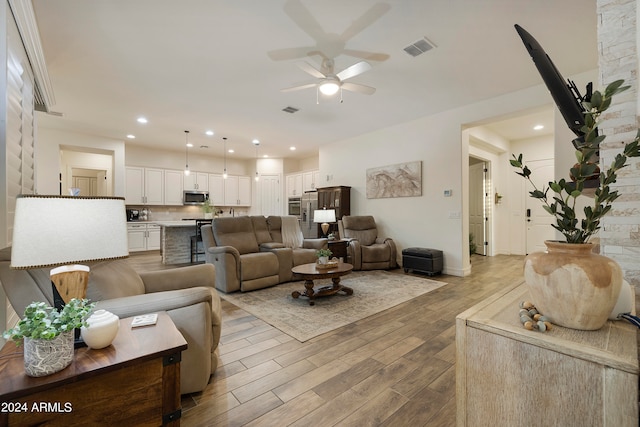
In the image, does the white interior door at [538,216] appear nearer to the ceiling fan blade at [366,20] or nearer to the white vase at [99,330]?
the ceiling fan blade at [366,20]

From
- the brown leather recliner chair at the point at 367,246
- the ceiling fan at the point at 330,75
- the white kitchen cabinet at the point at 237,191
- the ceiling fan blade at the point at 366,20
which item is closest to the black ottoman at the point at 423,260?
the brown leather recliner chair at the point at 367,246

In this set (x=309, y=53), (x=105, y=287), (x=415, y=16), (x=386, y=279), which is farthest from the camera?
(x=386, y=279)

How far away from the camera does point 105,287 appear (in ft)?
4.92

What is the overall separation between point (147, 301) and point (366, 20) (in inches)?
113

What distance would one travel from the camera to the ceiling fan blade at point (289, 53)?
9.30ft

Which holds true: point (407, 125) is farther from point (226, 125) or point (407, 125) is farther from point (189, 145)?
point (189, 145)

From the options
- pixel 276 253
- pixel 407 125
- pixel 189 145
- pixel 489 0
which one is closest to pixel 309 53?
pixel 489 0

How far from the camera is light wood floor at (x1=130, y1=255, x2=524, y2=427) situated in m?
1.48

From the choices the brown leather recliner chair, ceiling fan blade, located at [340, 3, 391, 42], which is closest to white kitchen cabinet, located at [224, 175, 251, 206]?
the brown leather recliner chair

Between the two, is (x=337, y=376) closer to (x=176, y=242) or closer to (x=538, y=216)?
(x=176, y=242)

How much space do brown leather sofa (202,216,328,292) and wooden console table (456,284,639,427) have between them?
325 cm

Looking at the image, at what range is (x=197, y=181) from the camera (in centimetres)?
820

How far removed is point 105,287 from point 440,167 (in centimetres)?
497

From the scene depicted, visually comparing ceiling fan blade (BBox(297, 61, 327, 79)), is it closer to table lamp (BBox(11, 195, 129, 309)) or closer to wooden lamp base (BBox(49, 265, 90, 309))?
table lamp (BBox(11, 195, 129, 309))
